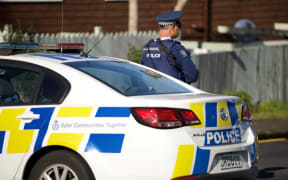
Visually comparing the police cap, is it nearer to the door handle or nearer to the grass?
the door handle

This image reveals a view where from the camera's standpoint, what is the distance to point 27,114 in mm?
5551

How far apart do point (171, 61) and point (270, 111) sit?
33.0 feet

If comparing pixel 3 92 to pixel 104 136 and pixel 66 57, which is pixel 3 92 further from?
pixel 104 136

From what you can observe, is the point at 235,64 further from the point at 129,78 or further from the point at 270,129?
the point at 129,78

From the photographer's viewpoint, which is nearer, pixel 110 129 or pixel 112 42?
pixel 110 129

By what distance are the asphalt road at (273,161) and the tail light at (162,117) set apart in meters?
3.21

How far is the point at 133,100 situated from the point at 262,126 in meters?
8.37

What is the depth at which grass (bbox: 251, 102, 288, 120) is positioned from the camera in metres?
15.4

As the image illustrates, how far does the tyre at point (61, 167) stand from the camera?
17.1ft

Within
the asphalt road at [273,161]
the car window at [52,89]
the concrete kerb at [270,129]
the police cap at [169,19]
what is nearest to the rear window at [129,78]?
the car window at [52,89]

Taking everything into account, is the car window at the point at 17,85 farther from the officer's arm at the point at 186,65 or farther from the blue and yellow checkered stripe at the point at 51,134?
the officer's arm at the point at 186,65

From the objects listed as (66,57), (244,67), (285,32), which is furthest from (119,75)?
(285,32)

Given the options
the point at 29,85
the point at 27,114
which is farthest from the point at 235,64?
the point at 27,114

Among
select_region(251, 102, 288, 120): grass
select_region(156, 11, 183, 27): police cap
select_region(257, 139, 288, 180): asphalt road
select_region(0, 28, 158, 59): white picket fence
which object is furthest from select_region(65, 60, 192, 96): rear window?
select_region(251, 102, 288, 120): grass
